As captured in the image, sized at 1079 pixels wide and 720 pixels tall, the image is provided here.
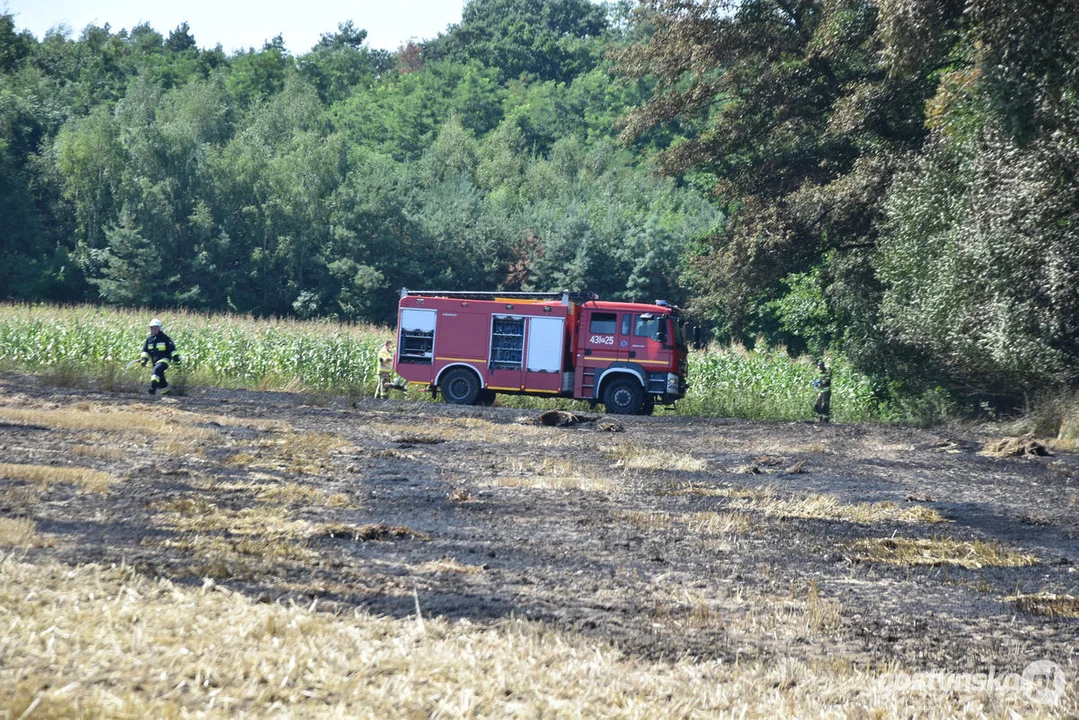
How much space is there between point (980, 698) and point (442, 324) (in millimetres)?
24368

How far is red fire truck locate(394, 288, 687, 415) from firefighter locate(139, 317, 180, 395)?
617cm

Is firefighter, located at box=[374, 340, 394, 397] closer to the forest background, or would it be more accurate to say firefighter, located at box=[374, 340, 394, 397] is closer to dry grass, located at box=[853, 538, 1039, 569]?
the forest background

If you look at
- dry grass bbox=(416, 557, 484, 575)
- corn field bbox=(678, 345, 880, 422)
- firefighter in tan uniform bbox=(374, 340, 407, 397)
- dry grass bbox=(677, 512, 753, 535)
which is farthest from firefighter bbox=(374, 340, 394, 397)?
dry grass bbox=(416, 557, 484, 575)

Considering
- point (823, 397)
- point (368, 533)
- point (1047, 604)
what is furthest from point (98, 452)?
point (823, 397)

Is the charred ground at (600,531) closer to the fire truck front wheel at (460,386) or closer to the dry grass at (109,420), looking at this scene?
the dry grass at (109,420)

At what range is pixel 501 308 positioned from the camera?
28797mm

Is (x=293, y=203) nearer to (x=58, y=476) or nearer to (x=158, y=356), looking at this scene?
(x=158, y=356)

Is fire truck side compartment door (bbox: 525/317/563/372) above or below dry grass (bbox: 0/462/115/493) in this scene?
above

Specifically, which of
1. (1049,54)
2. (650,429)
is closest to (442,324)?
(650,429)

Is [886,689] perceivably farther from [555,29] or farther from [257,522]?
[555,29]

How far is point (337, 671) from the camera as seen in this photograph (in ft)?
15.2

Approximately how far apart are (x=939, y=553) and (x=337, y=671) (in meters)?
5.92

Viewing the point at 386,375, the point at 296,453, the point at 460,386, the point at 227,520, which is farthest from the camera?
the point at 386,375

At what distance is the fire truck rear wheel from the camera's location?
28250 mm
